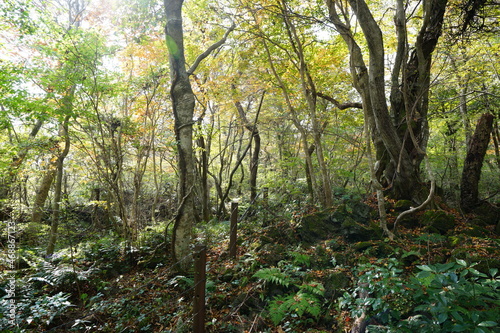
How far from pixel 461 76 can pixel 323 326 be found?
10.8m

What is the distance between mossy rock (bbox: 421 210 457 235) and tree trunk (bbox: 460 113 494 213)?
2.00 meters

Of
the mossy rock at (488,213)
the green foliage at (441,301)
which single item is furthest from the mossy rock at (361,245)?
the mossy rock at (488,213)

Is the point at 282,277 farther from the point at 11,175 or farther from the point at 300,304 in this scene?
the point at 11,175

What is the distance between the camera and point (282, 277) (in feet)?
12.6

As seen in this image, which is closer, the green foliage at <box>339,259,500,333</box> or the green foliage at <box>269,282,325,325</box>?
the green foliage at <box>339,259,500,333</box>

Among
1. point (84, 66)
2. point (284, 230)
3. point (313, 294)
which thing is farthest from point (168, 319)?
point (84, 66)

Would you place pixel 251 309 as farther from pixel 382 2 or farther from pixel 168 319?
pixel 382 2

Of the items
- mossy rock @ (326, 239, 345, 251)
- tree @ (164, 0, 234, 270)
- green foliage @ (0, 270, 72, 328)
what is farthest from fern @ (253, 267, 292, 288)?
green foliage @ (0, 270, 72, 328)

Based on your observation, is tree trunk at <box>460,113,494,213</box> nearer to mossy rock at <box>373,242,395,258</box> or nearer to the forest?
the forest

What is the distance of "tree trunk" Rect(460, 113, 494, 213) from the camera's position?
22.3ft

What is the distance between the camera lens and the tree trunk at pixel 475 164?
6.81 meters

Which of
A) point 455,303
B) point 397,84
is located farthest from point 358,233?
point 397,84

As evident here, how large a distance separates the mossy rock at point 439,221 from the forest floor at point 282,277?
0.02m

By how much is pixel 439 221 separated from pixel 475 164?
2.59 meters
